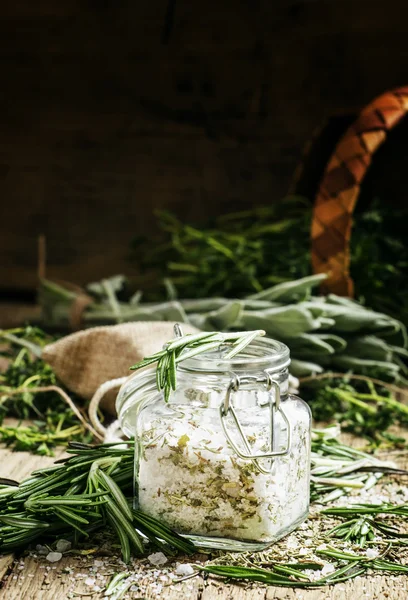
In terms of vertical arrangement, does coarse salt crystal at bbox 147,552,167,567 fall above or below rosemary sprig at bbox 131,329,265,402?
below

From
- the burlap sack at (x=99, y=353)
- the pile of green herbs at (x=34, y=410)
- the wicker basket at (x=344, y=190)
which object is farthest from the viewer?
the wicker basket at (x=344, y=190)

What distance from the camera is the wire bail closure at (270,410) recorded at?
812 millimetres

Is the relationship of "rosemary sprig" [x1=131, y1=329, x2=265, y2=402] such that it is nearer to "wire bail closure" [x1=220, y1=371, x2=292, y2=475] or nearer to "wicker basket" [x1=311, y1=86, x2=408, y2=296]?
"wire bail closure" [x1=220, y1=371, x2=292, y2=475]

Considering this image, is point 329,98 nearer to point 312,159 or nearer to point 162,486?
point 312,159

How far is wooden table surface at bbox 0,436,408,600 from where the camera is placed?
78 cm

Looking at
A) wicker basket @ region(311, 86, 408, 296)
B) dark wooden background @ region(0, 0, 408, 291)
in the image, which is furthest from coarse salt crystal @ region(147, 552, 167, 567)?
dark wooden background @ region(0, 0, 408, 291)

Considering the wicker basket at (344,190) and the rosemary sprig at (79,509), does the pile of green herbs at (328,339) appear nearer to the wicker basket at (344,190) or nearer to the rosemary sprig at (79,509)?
the wicker basket at (344,190)

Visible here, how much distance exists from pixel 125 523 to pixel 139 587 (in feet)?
0.27

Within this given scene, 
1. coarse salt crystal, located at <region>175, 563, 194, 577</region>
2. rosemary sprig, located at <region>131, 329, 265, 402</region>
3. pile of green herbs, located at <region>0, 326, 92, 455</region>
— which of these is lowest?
pile of green herbs, located at <region>0, 326, 92, 455</region>

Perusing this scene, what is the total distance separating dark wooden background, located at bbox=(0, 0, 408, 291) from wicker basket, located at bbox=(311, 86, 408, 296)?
23.6 inches

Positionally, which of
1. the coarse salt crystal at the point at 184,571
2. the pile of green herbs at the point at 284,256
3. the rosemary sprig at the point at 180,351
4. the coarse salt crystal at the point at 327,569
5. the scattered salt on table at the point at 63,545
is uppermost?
the rosemary sprig at the point at 180,351

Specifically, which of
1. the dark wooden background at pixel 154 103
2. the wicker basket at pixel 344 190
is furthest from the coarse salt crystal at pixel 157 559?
the dark wooden background at pixel 154 103

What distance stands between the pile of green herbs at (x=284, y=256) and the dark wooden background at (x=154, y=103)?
0.31 metres

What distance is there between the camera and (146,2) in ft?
7.42
